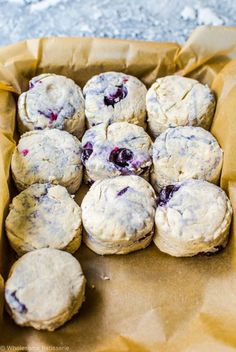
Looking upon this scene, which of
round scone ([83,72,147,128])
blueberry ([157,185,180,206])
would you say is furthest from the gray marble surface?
blueberry ([157,185,180,206])

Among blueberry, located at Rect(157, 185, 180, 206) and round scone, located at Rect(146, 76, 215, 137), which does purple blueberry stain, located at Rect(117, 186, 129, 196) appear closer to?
blueberry, located at Rect(157, 185, 180, 206)

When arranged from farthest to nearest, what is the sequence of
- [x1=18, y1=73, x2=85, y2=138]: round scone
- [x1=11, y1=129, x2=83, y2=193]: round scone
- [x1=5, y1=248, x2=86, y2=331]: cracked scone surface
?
1. [x1=18, y1=73, x2=85, y2=138]: round scone
2. [x1=11, y1=129, x2=83, y2=193]: round scone
3. [x1=5, y1=248, x2=86, y2=331]: cracked scone surface

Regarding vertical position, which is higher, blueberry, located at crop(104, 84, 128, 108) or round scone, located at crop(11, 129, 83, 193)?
blueberry, located at crop(104, 84, 128, 108)

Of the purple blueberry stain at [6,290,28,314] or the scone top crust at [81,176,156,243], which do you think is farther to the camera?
the scone top crust at [81,176,156,243]

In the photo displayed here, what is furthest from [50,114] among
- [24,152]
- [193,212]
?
[193,212]

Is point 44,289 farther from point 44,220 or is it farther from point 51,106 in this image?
point 51,106

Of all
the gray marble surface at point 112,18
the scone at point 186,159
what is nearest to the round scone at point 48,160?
the scone at point 186,159

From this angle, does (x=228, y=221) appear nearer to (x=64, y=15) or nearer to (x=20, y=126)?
(x=20, y=126)
